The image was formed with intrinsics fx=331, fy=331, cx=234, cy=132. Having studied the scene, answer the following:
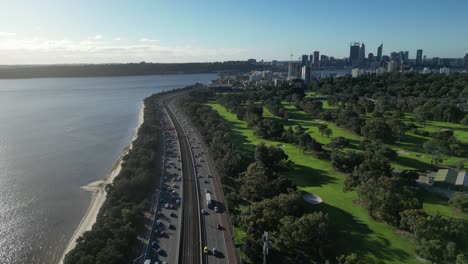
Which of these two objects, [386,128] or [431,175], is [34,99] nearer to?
[386,128]

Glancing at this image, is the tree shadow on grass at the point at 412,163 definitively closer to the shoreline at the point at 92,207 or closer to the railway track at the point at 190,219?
the railway track at the point at 190,219

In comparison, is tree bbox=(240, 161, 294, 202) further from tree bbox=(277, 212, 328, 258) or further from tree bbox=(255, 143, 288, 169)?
tree bbox=(277, 212, 328, 258)

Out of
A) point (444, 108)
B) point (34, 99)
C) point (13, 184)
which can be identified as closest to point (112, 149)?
point (13, 184)

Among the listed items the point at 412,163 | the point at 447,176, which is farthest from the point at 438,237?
the point at 412,163

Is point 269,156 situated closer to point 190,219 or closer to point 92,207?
point 190,219

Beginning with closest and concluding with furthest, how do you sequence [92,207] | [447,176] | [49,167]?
[447,176] → [92,207] → [49,167]

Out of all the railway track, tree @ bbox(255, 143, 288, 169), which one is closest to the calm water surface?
the railway track

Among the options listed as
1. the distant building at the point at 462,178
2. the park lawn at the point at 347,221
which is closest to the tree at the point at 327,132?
the park lawn at the point at 347,221
